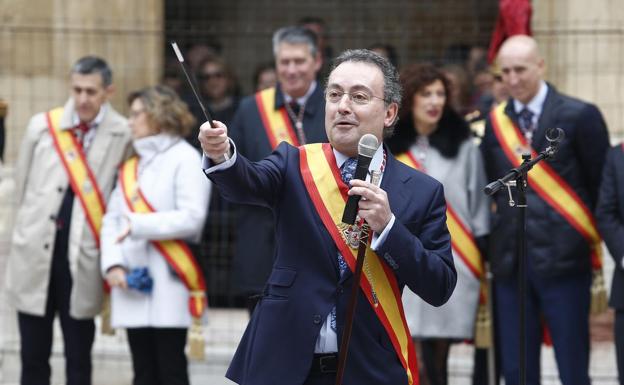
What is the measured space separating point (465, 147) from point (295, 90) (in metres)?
1.03

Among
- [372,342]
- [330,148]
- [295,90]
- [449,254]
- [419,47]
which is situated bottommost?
[372,342]

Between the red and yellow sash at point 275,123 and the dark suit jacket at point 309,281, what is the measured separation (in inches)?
105

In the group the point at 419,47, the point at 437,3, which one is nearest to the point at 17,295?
the point at 419,47

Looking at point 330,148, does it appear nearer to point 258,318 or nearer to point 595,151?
point 258,318

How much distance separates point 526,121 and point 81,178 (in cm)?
257

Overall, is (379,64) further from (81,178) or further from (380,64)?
(81,178)

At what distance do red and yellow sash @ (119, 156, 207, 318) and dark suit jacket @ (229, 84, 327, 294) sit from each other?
218mm

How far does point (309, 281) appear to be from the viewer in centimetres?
456

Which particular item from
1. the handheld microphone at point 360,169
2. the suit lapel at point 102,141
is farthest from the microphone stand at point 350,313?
the suit lapel at point 102,141

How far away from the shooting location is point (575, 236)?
23.4 ft

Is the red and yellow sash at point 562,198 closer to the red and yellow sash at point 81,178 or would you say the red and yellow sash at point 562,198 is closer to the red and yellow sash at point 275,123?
the red and yellow sash at point 275,123

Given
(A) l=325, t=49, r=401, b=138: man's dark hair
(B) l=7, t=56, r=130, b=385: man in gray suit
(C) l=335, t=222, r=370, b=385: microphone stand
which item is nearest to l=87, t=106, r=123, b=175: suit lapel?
(B) l=7, t=56, r=130, b=385: man in gray suit

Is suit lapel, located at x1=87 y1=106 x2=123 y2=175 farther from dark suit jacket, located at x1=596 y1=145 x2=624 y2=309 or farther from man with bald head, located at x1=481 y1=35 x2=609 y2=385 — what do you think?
dark suit jacket, located at x1=596 y1=145 x2=624 y2=309

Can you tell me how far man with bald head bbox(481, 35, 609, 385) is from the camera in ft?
23.3
